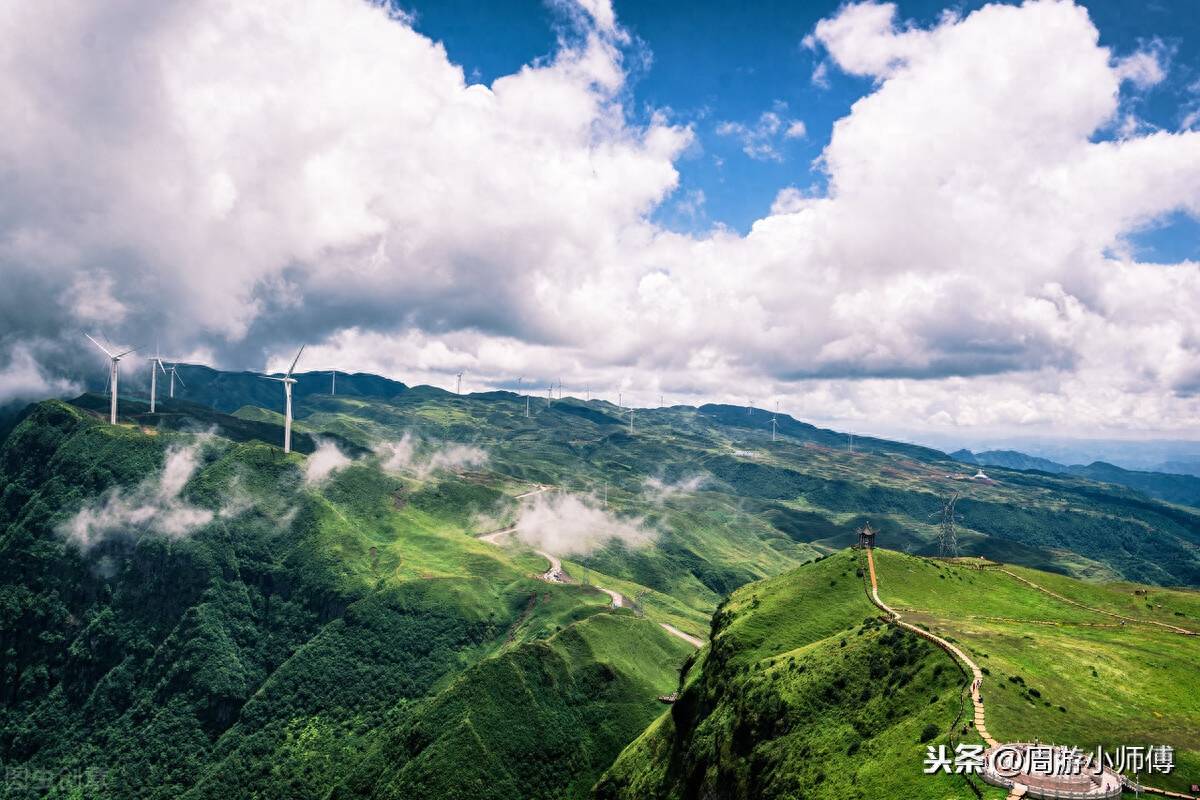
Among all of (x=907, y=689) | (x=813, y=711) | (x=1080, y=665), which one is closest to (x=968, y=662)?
(x=907, y=689)

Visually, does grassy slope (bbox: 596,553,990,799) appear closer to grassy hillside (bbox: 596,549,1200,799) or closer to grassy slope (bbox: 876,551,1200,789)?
grassy hillside (bbox: 596,549,1200,799)

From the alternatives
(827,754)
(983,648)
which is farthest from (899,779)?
(983,648)

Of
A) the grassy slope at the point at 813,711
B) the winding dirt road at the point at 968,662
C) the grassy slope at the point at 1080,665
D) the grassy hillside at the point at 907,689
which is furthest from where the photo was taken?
the grassy slope at the point at 813,711

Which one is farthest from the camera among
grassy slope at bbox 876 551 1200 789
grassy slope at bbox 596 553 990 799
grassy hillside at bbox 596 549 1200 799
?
grassy slope at bbox 596 553 990 799

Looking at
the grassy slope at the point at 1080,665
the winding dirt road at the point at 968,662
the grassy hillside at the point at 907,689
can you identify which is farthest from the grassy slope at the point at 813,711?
the grassy slope at the point at 1080,665

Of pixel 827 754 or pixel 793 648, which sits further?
pixel 793 648

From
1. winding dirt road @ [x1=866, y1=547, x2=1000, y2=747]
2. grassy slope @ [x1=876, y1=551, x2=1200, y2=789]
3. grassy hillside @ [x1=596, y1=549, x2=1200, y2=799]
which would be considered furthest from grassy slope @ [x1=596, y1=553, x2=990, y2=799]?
grassy slope @ [x1=876, y1=551, x2=1200, y2=789]

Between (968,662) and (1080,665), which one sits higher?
(968,662)

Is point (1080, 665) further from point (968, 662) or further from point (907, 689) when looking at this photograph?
point (907, 689)

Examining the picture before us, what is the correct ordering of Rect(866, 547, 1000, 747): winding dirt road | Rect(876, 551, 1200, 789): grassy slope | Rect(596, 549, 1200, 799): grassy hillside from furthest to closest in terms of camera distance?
Rect(596, 549, 1200, 799): grassy hillside → Rect(876, 551, 1200, 789): grassy slope → Rect(866, 547, 1000, 747): winding dirt road

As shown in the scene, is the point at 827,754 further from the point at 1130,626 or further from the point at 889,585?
the point at 1130,626

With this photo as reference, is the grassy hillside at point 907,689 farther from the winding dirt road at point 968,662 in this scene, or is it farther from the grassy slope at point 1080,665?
the winding dirt road at point 968,662
